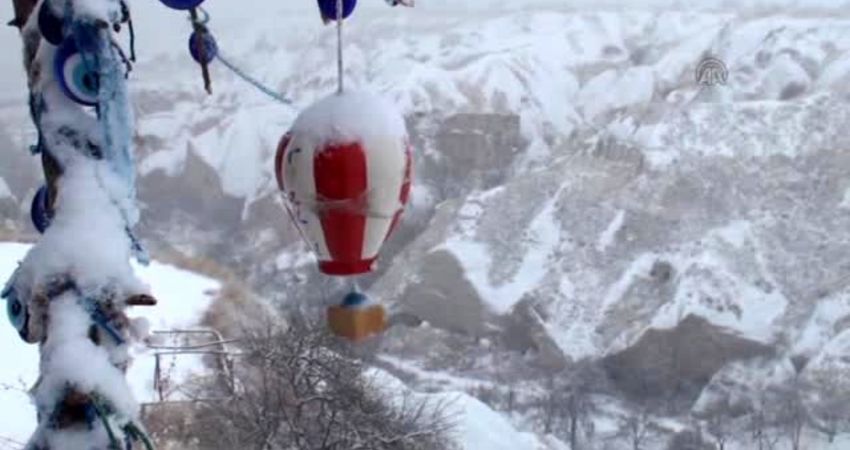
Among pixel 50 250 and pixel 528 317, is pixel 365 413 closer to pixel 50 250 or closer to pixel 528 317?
pixel 50 250

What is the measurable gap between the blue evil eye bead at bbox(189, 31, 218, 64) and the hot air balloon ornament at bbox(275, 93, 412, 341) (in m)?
0.13

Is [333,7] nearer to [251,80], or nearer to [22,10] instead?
[251,80]

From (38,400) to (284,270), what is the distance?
10870mm

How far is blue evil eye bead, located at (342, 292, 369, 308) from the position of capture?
98cm

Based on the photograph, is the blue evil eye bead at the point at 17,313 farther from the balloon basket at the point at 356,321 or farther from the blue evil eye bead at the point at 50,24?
the balloon basket at the point at 356,321

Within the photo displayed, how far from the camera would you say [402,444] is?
4039mm

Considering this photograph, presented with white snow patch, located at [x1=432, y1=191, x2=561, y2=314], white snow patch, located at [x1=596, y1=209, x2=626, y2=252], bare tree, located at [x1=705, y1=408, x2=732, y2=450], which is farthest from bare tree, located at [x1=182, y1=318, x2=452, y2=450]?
white snow patch, located at [x1=596, y1=209, x2=626, y2=252]

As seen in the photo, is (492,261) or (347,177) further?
(492,261)

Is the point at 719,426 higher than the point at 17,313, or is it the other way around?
the point at 17,313

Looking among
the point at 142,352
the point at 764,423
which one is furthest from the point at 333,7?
the point at 764,423

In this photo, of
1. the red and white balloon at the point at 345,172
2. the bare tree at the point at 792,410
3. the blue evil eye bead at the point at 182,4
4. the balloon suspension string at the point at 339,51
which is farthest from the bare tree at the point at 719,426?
the blue evil eye bead at the point at 182,4

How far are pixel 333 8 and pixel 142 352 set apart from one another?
145 centimetres

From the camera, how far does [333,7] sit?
3.08ft

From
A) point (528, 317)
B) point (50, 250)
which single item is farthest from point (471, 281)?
point (50, 250)
